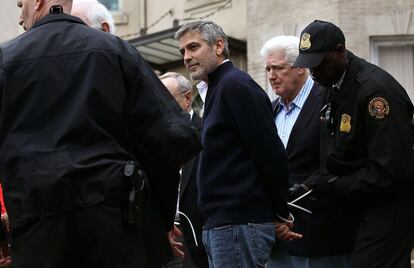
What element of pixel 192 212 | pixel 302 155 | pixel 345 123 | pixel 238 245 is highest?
pixel 345 123

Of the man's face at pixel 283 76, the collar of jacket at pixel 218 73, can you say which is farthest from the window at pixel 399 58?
the collar of jacket at pixel 218 73

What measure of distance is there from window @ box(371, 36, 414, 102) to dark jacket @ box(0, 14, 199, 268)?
1225 cm

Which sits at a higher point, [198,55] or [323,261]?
[198,55]

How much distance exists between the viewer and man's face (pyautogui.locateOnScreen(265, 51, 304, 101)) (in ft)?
23.7

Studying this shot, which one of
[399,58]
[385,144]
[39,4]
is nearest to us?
[39,4]

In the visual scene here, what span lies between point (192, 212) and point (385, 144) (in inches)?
85.3

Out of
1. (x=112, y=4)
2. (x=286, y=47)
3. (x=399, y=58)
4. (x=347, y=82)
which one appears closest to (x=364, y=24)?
(x=399, y=58)

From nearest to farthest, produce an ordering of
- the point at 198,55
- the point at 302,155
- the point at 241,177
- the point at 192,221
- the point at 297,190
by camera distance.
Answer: the point at 241,177 < the point at 198,55 < the point at 297,190 < the point at 302,155 < the point at 192,221

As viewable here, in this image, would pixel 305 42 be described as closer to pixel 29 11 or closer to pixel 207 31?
pixel 207 31

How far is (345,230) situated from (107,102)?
9.18 ft

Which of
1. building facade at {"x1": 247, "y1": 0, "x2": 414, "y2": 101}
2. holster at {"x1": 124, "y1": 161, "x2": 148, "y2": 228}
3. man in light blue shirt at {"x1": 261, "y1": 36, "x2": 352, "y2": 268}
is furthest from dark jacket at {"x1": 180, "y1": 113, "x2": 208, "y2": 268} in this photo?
building facade at {"x1": 247, "y1": 0, "x2": 414, "y2": 101}

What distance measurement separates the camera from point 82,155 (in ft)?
13.9

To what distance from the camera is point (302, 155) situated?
22.5 feet

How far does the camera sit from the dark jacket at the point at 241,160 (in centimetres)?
596
